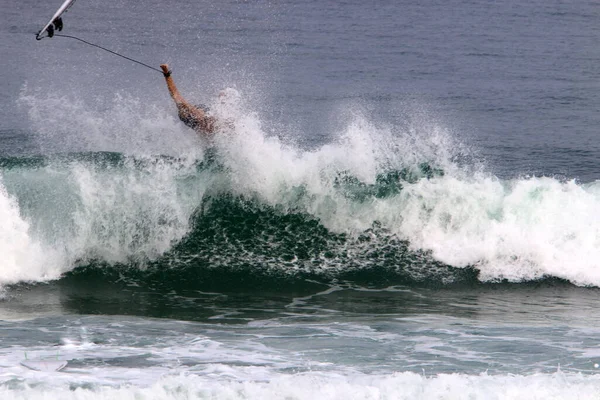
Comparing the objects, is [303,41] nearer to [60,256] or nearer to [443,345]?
[60,256]

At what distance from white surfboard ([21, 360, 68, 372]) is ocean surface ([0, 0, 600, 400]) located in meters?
0.12

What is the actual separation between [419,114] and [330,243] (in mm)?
9558

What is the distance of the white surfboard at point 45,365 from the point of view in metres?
10.9

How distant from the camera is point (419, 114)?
2598 cm

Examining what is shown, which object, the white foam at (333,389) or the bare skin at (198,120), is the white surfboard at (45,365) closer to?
the white foam at (333,389)

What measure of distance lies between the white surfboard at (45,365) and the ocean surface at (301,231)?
0.12m

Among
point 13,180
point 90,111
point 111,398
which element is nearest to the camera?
point 111,398

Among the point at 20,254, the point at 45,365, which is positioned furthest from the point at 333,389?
the point at 20,254

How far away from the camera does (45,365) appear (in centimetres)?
1102

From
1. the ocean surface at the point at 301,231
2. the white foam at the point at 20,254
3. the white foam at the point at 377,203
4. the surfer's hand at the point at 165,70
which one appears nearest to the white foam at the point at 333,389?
the ocean surface at the point at 301,231

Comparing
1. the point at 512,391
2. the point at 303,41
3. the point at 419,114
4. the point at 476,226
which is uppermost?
the point at 303,41

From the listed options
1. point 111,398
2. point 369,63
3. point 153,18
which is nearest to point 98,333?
point 111,398

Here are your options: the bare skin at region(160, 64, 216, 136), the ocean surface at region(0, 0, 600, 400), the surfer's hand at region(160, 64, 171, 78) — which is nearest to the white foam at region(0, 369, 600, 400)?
the ocean surface at region(0, 0, 600, 400)

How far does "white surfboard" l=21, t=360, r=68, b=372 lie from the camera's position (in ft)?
35.8
